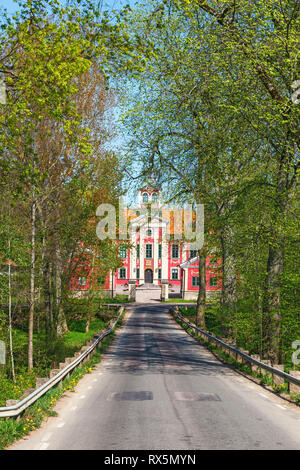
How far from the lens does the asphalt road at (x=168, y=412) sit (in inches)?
321

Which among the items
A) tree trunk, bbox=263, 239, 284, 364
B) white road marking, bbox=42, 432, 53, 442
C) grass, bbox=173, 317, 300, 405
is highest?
tree trunk, bbox=263, 239, 284, 364

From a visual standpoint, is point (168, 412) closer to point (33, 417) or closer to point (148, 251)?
point (33, 417)

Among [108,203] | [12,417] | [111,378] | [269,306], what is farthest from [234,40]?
[108,203]

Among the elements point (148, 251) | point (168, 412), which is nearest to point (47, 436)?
point (168, 412)

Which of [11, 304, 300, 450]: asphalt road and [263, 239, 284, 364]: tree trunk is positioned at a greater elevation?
[263, 239, 284, 364]: tree trunk

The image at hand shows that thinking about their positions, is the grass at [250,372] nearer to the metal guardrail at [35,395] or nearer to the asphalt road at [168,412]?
the asphalt road at [168,412]

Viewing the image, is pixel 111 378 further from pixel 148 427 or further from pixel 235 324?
pixel 148 427

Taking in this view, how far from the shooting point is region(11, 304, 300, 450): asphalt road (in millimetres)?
8148

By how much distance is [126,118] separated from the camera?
2636cm

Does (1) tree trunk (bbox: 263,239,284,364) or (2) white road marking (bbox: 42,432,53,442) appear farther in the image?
(1) tree trunk (bbox: 263,239,284,364)

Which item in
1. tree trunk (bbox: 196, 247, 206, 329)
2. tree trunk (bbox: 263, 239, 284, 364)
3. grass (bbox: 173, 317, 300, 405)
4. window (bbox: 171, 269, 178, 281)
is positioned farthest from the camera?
window (bbox: 171, 269, 178, 281)

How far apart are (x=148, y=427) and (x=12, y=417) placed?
7.96ft

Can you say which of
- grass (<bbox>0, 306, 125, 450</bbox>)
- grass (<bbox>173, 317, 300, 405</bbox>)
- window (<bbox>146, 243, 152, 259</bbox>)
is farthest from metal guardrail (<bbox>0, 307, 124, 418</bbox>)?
window (<bbox>146, 243, 152, 259</bbox>)

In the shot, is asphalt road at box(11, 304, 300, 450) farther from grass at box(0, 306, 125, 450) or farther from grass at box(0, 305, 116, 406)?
grass at box(0, 305, 116, 406)
